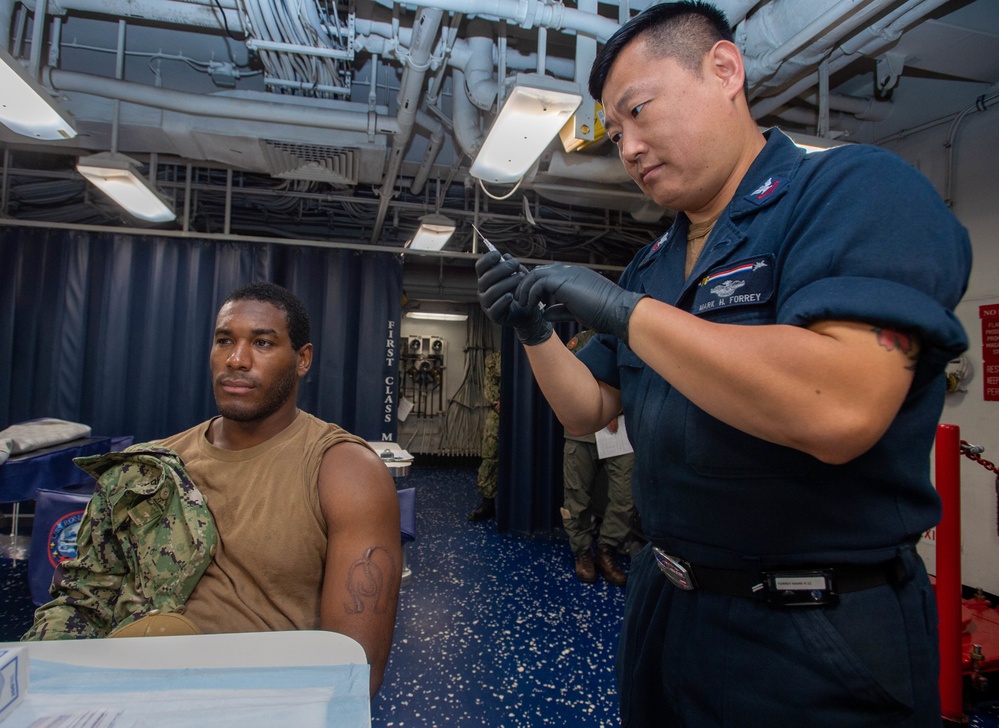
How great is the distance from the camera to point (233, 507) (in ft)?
4.43

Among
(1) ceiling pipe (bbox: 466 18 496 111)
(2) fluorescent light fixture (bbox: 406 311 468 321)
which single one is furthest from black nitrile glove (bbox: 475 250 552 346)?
(2) fluorescent light fixture (bbox: 406 311 468 321)

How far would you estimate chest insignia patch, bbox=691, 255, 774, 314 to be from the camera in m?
0.81

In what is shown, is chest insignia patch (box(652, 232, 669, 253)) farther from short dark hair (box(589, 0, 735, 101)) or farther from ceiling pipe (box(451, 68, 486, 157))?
ceiling pipe (box(451, 68, 486, 157))

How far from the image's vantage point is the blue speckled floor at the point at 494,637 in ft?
7.44

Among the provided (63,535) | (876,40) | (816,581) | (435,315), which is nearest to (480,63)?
(876,40)

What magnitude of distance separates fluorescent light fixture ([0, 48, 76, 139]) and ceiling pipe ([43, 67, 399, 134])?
0.47 metres

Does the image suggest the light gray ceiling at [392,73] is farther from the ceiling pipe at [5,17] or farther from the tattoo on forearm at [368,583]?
the tattoo on forearm at [368,583]

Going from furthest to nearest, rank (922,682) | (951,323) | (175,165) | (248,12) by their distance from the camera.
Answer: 1. (175,165)
2. (248,12)
3. (922,682)
4. (951,323)

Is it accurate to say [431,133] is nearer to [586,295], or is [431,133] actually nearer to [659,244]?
[659,244]

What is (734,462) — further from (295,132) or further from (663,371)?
(295,132)

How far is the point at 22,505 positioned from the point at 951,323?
5899 mm

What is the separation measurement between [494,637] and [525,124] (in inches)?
101

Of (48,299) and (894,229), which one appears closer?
(894,229)

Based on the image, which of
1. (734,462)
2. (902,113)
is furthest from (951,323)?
(902,113)
